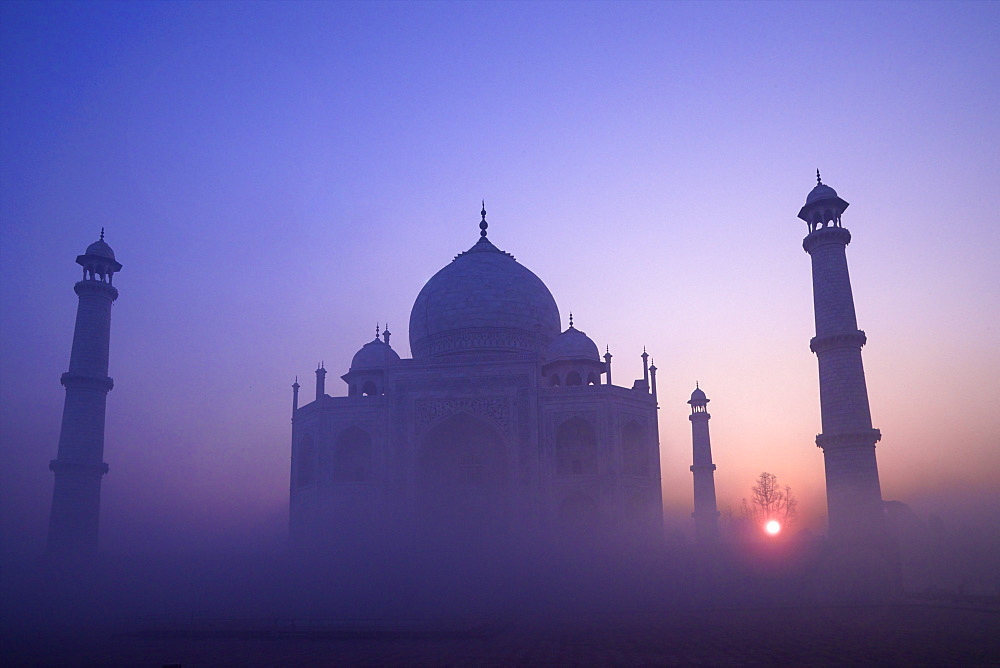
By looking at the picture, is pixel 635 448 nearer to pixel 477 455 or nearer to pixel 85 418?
pixel 477 455

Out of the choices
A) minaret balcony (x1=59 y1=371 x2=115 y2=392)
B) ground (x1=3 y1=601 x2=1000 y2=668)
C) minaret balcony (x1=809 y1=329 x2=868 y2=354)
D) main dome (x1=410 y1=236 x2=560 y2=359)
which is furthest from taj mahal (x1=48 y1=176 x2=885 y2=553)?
ground (x1=3 y1=601 x2=1000 y2=668)

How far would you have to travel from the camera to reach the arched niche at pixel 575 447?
2738cm

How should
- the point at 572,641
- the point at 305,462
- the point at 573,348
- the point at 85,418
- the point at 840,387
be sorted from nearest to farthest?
the point at 572,641 → the point at 840,387 → the point at 85,418 → the point at 305,462 → the point at 573,348

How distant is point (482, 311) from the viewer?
1249 inches

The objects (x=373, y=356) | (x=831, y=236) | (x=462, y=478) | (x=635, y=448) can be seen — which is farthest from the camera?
(x=373, y=356)

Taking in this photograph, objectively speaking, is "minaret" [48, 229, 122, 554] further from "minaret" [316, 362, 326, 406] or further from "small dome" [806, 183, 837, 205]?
"small dome" [806, 183, 837, 205]

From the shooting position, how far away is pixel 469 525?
88.3 ft

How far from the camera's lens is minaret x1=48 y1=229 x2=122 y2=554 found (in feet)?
77.8

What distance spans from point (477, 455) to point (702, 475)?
11191mm

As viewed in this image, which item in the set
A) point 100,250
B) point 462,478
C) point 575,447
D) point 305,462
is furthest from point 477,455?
point 100,250

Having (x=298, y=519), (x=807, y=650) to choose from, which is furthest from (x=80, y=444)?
(x=807, y=650)

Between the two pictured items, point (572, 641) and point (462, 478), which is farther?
point (462, 478)

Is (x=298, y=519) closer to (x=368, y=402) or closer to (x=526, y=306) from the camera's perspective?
(x=368, y=402)

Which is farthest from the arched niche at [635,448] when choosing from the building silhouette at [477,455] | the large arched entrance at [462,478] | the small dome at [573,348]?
the large arched entrance at [462,478]
